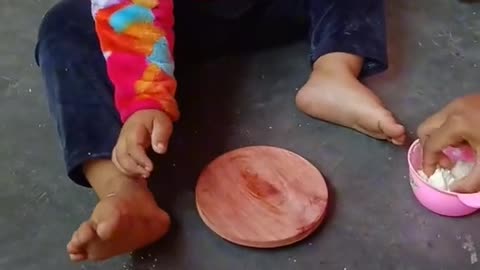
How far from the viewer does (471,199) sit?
97 cm

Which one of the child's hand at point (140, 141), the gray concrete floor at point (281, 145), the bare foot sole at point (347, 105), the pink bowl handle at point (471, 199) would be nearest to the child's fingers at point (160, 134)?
the child's hand at point (140, 141)

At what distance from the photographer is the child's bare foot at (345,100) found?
106cm

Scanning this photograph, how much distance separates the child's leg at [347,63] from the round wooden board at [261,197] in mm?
88

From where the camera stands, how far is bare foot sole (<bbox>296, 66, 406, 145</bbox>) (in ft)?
3.48

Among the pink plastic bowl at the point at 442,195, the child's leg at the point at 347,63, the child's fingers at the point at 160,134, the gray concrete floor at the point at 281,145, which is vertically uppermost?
the child's fingers at the point at 160,134

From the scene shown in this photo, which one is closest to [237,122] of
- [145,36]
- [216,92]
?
[216,92]

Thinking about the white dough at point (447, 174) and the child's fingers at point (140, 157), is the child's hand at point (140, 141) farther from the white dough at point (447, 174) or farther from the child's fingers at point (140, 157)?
the white dough at point (447, 174)

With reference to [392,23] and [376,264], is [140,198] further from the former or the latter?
[392,23]

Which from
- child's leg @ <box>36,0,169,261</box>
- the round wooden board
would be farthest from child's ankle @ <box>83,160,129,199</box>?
the round wooden board

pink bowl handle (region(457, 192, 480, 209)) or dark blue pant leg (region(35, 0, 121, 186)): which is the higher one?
dark blue pant leg (region(35, 0, 121, 186))

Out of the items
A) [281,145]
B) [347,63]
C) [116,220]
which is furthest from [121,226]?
[347,63]

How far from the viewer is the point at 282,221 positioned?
990mm

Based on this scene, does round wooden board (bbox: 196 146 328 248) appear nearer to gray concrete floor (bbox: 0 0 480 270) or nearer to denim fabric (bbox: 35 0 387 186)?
gray concrete floor (bbox: 0 0 480 270)

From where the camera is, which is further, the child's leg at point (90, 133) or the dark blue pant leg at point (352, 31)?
the dark blue pant leg at point (352, 31)
